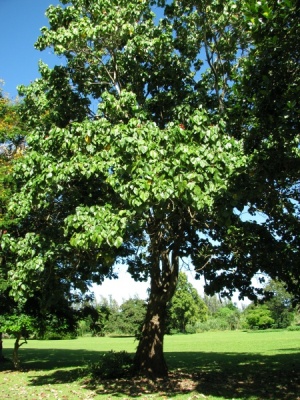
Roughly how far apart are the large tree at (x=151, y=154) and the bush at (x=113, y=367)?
0.48 m

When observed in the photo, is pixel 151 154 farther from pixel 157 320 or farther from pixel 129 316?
pixel 129 316

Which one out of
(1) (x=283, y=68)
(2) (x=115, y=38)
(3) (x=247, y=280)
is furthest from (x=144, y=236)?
(1) (x=283, y=68)

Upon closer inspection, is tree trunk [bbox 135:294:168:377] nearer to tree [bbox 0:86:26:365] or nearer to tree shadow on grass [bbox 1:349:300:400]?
tree shadow on grass [bbox 1:349:300:400]

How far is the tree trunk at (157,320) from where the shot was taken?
464 inches

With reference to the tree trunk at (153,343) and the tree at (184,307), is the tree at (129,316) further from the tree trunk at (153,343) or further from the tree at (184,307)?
the tree trunk at (153,343)

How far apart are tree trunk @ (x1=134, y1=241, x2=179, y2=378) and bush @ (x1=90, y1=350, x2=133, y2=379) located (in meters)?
0.38

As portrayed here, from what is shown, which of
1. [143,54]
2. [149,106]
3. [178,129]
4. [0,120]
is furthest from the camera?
[0,120]

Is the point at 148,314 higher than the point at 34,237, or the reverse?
the point at 34,237

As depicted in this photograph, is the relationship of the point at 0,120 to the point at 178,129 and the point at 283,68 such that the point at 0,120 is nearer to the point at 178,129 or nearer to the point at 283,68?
the point at 178,129

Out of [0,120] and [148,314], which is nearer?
[148,314]

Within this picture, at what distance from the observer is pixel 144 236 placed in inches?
495

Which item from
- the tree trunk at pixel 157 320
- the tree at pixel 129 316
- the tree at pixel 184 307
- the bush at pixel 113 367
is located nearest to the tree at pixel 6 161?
the bush at pixel 113 367

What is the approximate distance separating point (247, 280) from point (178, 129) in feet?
21.1

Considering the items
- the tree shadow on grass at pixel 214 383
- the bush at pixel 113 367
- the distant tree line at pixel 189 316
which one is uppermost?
the distant tree line at pixel 189 316
